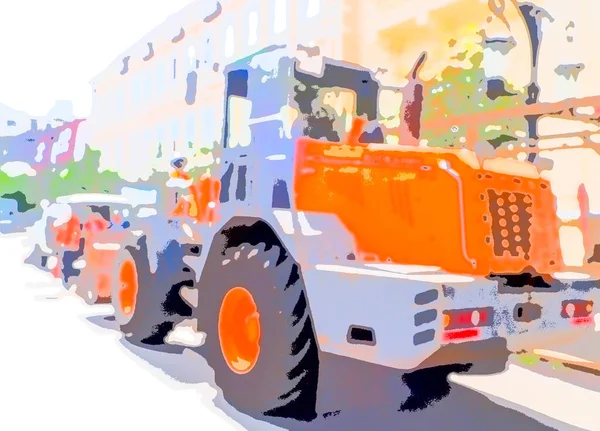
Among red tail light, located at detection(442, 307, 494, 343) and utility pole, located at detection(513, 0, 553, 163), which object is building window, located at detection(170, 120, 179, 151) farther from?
red tail light, located at detection(442, 307, 494, 343)

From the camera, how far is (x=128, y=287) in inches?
147

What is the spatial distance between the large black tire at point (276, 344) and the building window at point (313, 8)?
4.42m

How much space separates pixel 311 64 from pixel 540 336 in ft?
5.45

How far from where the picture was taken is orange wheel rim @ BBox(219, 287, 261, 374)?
242 cm

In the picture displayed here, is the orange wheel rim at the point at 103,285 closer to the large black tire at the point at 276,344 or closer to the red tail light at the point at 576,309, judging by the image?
the large black tire at the point at 276,344

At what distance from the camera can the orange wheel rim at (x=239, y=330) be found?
7.93ft

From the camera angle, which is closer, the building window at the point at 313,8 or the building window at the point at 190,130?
the building window at the point at 190,130

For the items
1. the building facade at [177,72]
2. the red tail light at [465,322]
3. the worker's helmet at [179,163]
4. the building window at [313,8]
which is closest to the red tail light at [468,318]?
the red tail light at [465,322]

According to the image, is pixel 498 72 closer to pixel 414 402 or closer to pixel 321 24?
pixel 321 24

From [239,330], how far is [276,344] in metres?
0.33

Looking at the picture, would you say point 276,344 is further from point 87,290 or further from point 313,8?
point 313,8

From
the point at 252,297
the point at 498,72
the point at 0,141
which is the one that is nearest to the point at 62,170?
the point at 0,141

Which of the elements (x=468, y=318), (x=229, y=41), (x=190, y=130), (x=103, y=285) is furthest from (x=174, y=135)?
(x=468, y=318)

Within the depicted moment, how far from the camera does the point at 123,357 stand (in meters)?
3.27
